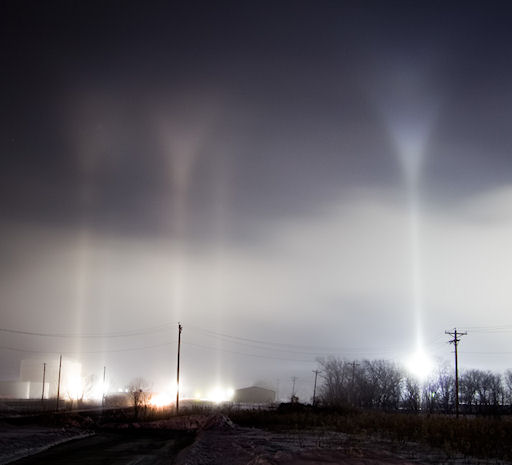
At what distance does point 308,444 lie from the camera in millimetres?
27562

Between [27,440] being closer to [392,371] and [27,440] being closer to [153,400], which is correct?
[153,400]

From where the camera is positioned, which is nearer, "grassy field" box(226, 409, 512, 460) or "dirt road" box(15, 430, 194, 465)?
"dirt road" box(15, 430, 194, 465)

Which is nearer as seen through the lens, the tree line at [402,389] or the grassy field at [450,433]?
the grassy field at [450,433]

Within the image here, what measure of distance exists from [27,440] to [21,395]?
533ft

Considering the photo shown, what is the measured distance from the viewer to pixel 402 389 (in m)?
147

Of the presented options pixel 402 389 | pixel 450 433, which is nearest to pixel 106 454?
pixel 450 433

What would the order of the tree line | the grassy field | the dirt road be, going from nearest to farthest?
the dirt road, the grassy field, the tree line

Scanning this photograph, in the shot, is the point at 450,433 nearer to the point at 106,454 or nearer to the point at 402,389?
the point at 106,454

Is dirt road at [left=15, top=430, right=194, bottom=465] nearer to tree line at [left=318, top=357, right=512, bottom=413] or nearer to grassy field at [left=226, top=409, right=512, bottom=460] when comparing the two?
grassy field at [left=226, top=409, right=512, bottom=460]

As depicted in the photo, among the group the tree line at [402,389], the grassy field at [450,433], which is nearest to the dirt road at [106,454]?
the grassy field at [450,433]

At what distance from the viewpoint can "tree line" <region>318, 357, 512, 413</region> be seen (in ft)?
414

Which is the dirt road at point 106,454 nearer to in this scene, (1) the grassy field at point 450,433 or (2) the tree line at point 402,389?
(1) the grassy field at point 450,433

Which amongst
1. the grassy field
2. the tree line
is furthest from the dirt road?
the tree line

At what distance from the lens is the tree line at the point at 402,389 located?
12625 cm
